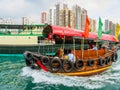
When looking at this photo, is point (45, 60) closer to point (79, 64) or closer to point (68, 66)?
point (68, 66)

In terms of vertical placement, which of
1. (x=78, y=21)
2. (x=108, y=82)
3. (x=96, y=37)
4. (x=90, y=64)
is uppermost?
(x=78, y=21)

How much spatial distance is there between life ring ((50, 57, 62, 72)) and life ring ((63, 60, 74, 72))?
0.89 feet

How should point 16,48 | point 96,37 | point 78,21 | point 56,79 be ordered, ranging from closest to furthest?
point 56,79 < point 96,37 < point 16,48 < point 78,21

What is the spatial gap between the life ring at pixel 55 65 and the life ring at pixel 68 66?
27cm

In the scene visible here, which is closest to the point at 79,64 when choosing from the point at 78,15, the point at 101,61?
the point at 101,61

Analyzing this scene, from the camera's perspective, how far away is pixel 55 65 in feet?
42.5

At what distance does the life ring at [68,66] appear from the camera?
13.0 meters

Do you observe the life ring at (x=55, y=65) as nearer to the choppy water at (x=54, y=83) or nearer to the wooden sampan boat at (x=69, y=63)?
the wooden sampan boat at (x=69, y=63)

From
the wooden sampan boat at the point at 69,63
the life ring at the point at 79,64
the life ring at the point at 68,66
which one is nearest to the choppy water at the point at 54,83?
the wooden sampan boat at the point at 69,63

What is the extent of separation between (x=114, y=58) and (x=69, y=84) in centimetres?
673

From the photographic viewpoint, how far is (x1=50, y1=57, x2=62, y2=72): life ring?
42.1 feet

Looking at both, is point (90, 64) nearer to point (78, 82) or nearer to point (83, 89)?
point (78, 82)

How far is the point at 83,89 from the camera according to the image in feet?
38.2

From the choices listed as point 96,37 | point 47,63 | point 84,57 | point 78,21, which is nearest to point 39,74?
point 47,63
